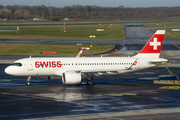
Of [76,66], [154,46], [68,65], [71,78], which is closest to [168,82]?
[154,46]

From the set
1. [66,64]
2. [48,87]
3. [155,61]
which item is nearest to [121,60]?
[155,61]

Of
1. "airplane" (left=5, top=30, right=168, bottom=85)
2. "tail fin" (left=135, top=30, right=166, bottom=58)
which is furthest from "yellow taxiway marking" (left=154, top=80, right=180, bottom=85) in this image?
"tail fin" (left=135, top=30, right=166, bottom=58)

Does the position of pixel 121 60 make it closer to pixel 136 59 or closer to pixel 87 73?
pixel 136 59

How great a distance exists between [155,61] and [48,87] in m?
16.6

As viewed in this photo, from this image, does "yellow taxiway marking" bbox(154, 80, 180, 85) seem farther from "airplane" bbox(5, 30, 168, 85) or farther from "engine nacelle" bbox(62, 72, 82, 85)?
"engine nacelle" bbox(62, 72, 82, 85)

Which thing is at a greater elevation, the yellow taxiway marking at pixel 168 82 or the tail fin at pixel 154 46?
the tail fin at pixel 154 46

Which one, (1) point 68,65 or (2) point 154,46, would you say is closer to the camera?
(1) point 68,65

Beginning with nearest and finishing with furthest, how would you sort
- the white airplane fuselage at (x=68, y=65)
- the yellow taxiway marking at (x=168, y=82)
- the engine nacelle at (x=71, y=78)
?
the engine nacelle at (x=71, y=78) < the white airplane fuselage at (x=68, y=65) < the yellow taxiway marking at (x=168, y=82)

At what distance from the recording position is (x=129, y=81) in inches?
1703

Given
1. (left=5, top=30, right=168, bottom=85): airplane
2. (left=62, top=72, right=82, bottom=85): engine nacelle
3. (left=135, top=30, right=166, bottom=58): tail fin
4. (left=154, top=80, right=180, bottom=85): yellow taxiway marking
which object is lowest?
(left=154, top=80, right=180, bottom=85): yellow taxiway marking

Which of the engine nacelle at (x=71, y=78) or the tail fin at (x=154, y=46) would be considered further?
the tail fin at (x=154, y=46)

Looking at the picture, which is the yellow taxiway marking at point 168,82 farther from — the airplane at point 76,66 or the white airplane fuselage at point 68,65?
the white airplane fuselage at point 68,65

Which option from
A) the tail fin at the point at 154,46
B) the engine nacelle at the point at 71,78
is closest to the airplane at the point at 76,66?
the engine nacelle at the point at 71,78

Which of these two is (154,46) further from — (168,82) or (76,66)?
(76,66)
